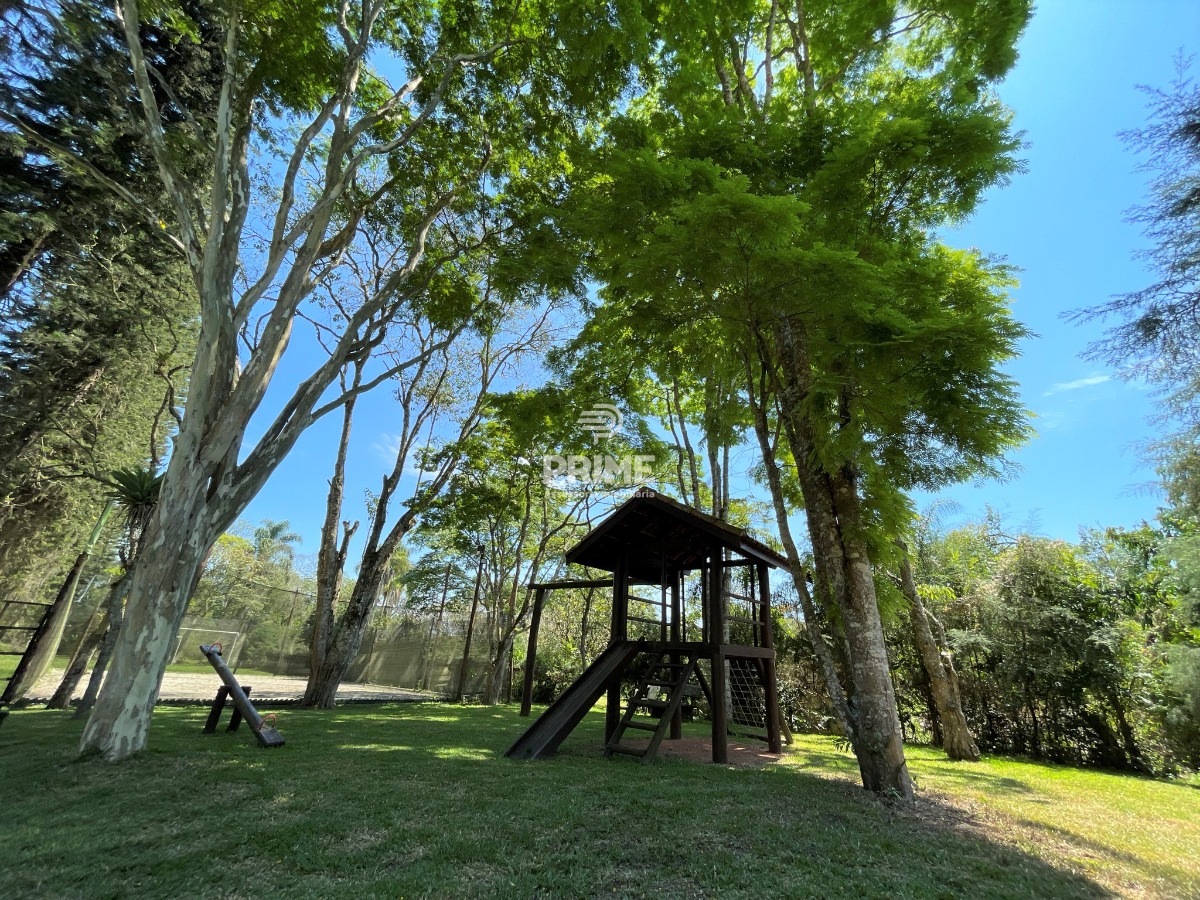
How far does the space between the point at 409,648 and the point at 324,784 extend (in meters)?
16.3

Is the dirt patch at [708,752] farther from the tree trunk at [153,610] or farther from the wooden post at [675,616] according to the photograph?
the tree trunk at [153,610]

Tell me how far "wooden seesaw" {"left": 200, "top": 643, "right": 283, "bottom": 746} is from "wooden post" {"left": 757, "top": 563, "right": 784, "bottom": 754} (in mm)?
6505

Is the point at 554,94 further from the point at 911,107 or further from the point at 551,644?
the point at 551,644

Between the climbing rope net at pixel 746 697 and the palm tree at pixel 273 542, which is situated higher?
the palm tree at pixel 273 542

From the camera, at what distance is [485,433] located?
43.9 ft

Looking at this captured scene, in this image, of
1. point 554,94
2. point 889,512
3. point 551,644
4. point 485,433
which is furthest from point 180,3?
point 551,644

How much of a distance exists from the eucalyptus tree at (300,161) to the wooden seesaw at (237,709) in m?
1.11

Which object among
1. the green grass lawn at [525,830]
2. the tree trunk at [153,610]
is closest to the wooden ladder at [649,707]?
the green grass lawn at [525,830]

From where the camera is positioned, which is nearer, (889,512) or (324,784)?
(324,784)

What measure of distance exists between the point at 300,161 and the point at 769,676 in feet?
31.7

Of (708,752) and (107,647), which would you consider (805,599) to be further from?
(107,647)

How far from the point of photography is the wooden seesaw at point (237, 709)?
5473mm

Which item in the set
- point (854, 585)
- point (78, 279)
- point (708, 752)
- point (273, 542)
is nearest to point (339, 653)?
point (708, 752)

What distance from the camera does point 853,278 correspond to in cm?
375
